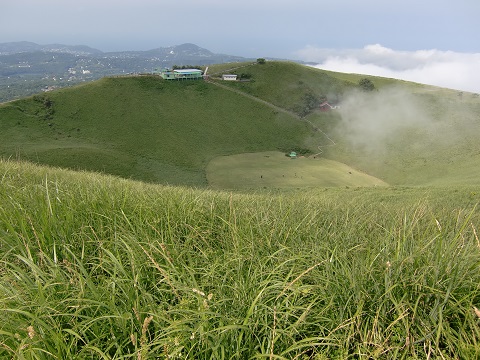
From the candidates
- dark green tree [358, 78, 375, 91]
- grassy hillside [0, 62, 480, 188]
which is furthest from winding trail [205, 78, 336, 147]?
dark green tree [358, 78, 375, 91]

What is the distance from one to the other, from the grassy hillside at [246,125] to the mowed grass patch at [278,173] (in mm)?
1277

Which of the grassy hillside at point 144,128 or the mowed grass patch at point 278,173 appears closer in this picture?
the mowed grass patch at point 278,173

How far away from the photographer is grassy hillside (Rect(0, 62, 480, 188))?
168ft

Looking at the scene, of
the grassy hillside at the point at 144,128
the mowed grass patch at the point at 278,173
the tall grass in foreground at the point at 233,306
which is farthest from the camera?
the grassy hillside at the point at 144,128

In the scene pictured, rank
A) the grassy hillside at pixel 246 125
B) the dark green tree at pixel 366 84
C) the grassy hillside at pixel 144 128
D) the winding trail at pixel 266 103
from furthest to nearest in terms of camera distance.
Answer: the dark green tree at pixel 366 84 < the winding trail at pixel 266 103 < the grassy hillside at pixel 246 125 < the grassy hillside at pixel 144 128

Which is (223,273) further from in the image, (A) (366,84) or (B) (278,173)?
(A) (366,84)

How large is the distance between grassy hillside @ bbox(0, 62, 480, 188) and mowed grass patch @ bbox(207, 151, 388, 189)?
4.19 ft

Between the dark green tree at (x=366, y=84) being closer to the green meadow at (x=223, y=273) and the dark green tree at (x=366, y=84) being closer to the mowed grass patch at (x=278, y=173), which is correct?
the mowed grass patch at (x=278, y=173)

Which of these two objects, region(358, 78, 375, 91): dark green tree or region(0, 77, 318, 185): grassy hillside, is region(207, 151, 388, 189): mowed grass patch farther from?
region(358, 78, 375, 91): dark green tree

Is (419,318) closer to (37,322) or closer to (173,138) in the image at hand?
(37,322)

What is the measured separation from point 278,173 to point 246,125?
22.9 metres

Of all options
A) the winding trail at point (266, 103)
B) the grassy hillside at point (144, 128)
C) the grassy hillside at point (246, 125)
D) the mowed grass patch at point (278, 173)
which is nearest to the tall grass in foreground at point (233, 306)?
the mowed grass patch at point (278, 173)

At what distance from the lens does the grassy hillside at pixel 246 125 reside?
51.3 metres

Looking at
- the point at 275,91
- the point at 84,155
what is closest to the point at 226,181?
the point at 84,155
